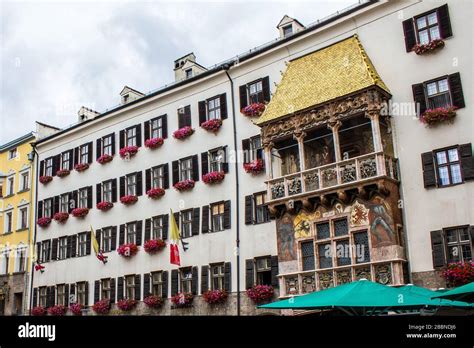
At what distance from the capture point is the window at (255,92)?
2960 centimetres

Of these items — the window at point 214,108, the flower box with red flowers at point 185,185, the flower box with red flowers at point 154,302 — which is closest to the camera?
the flower box with red flowers at point 154,302

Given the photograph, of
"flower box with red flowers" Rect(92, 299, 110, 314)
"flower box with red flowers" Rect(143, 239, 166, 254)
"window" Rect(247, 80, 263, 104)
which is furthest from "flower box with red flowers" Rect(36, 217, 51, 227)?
"window" Rect(247, 80, 263, 104)

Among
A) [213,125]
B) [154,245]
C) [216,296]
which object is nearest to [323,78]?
[213,125]

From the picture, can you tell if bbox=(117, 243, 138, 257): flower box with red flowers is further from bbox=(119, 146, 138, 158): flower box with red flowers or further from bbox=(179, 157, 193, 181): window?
bbox=(119, 146, 138, 158): flower box with red flowers

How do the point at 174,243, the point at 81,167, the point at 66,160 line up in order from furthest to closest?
the point at 66,160
the point at 81,167
the point at 174,243

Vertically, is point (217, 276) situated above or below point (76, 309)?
above

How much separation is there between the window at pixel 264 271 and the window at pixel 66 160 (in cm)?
1869

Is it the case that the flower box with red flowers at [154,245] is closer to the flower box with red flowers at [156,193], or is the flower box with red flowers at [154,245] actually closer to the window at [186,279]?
the window at [186,279]

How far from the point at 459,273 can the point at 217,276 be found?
40.7ft

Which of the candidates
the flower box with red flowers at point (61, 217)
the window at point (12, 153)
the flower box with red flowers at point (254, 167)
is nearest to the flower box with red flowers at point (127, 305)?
the flower box with red flowers at point (61, 217)

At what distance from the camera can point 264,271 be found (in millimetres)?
27188

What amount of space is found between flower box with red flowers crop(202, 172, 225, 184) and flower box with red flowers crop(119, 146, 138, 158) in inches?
267

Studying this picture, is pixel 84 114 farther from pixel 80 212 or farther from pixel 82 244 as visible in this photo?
pixel 82 244

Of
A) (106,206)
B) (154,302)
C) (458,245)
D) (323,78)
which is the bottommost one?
(154,302)
